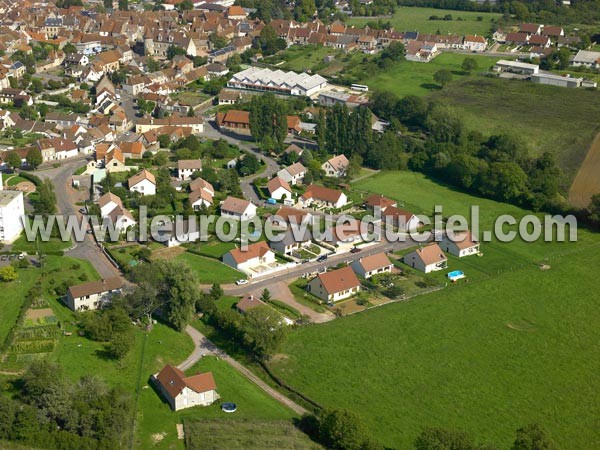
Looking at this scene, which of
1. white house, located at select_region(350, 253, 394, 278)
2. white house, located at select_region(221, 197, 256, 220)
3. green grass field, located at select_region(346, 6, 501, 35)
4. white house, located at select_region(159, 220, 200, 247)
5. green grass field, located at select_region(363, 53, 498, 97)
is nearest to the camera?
white house, located at select_region(350, 253, 394, 278)

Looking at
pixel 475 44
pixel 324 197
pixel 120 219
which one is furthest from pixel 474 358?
pixel 475 44

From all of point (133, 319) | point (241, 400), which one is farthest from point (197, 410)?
point (133, 319)

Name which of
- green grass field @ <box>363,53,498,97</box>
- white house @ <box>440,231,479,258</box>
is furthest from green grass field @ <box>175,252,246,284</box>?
green grass field @ <box>363,53,498,97</box>

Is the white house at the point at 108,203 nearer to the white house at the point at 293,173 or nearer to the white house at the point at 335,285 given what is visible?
the white house at the point at 293,173

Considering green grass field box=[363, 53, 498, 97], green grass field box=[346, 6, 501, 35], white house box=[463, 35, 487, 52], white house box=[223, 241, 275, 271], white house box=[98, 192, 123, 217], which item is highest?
green grass field box=[346, 6, 501, 35]

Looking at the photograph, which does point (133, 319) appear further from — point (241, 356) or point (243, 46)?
point (243, 46)

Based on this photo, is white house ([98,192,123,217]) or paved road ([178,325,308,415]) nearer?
paved road ([178,325,308,415])

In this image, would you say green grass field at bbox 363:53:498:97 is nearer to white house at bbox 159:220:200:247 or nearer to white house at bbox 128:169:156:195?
white house at bbox 128:169:156:195

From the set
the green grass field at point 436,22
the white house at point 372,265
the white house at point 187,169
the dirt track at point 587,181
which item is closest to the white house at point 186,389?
the white house at point 372,265
